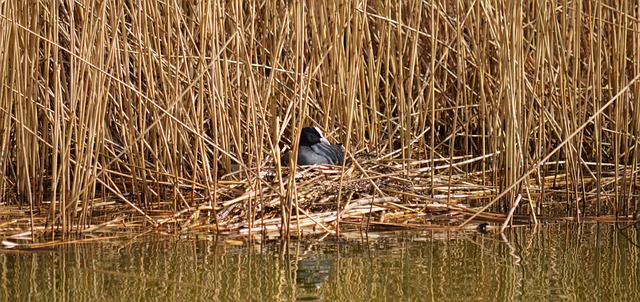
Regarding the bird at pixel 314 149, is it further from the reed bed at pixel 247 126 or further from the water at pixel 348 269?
the water at pixel 348 269

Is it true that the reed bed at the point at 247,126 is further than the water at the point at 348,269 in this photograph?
Yes

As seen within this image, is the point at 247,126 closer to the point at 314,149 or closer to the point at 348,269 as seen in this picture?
the point at 348,269

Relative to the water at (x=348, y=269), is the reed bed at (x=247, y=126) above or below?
above

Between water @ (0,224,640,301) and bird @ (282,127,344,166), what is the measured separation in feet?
4.02

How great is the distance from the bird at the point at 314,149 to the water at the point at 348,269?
4.02 feet

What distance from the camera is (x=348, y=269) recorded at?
333cm

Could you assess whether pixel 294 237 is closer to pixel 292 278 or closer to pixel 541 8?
pixel 292 278

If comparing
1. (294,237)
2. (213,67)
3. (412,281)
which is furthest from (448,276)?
(213,67)

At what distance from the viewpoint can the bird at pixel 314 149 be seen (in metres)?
5.15

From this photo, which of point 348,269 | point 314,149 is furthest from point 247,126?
point 314,149

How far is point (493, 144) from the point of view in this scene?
4438 mm

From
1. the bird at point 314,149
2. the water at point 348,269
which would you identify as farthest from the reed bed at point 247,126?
the water at point 348,269

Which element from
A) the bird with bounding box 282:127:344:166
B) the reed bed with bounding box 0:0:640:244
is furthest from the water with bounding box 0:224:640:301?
the bird with bounding box 282:127:344:166

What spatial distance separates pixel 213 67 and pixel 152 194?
890mm
